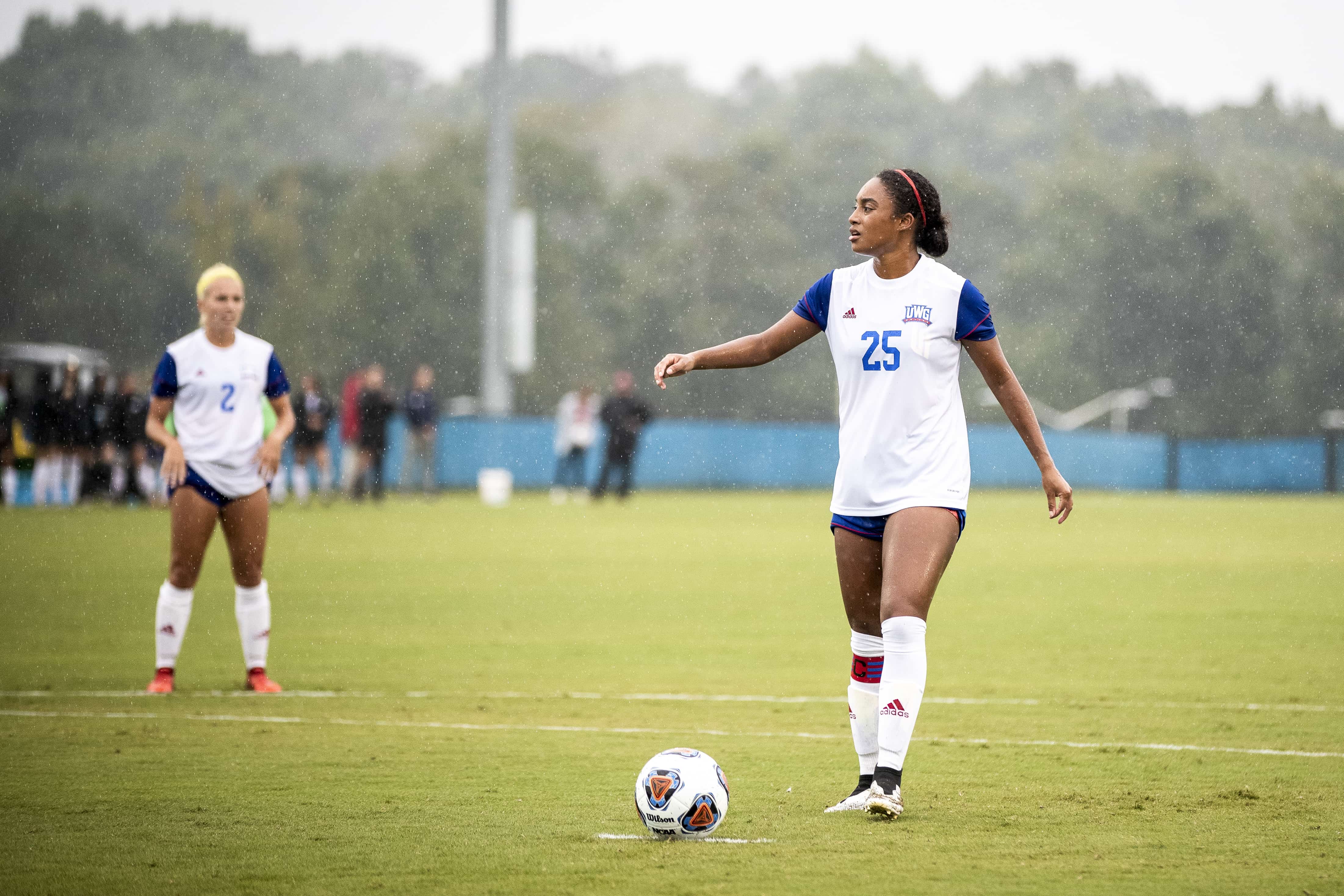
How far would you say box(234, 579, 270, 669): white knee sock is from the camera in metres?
9.69

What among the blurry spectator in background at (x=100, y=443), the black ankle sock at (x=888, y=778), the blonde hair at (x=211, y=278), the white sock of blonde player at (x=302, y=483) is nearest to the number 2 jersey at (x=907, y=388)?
the black ankle sock at (x=888, y=778)

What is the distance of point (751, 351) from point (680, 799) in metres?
1.83

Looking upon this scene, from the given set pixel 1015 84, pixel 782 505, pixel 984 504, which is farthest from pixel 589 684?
pixel 1015 84

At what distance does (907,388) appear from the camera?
6164 mm

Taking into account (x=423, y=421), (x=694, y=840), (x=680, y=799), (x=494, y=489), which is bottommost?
(x=694, y=840)

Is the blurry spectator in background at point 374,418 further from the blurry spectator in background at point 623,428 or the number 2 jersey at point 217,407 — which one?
the number 2 jersey at point 217,407

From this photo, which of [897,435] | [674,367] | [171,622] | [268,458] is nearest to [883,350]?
[897,435]

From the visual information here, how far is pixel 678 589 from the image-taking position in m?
16.5

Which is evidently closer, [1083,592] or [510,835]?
[510,835]

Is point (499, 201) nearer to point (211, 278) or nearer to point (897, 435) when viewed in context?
point (211, 278)

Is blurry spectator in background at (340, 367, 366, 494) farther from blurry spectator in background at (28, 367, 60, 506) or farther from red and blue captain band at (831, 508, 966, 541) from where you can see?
red and blue captain band at (831, 508, 966, 541)

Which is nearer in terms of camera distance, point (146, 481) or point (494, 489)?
point (146, 481)

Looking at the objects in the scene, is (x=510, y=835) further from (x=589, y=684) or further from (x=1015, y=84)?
(x=1015, y=84)

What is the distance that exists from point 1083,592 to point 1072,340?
47503 mm
